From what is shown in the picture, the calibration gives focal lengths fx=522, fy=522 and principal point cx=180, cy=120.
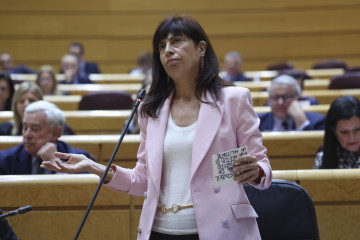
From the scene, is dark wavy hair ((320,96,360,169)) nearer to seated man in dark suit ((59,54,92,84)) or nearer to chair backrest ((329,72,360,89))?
chair backrest ((329,72,360,89))

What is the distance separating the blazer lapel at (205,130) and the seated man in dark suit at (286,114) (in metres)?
1.93

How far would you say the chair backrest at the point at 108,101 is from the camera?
374cm

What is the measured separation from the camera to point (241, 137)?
117 cm

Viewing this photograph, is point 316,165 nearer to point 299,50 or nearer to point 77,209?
point 77,209

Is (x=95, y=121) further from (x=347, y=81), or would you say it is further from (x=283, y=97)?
(x=347, y=81)

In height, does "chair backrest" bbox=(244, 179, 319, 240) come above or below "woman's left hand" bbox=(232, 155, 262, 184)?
below

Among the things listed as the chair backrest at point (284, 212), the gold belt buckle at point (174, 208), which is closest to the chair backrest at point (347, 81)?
the chair backrest at point (284, 212)

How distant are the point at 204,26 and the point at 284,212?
5762 mm

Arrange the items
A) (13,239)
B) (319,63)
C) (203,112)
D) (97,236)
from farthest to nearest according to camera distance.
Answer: (319,63) < (97,236) < (13,239) < (203,112)

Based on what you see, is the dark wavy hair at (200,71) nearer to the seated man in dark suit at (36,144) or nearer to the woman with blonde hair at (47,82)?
the seated man in dark suit at (36,144)

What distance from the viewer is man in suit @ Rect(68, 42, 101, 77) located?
20.7 ft

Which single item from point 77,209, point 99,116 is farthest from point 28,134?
Answer: point 99,116

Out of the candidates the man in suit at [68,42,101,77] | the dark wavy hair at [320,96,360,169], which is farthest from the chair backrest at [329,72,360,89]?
the man in suit at [68,42,101,77]

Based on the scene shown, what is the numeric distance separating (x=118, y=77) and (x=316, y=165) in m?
3.82
